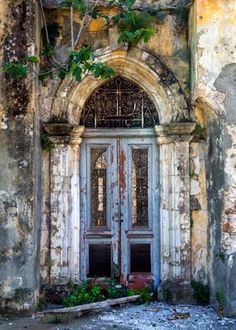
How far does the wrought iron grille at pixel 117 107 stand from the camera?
7.26 meters

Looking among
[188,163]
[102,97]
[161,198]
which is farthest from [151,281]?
[102,97]

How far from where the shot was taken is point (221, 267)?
630 cm

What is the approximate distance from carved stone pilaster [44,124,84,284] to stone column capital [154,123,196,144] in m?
1.15

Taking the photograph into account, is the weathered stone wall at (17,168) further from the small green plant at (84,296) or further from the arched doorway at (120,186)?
Result: the arched doorway at (120,186)

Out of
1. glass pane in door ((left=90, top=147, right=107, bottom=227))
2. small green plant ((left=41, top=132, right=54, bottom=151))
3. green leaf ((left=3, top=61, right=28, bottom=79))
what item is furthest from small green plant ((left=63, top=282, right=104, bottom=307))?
green leaf ((left=3, top=61, right=28, bottom=79))

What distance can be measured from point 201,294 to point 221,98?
2.61m

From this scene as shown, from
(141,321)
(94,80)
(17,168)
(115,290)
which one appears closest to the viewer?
(141,321)

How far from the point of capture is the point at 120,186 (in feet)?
23.7

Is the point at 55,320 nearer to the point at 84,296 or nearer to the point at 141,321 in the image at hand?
the point at 84,296

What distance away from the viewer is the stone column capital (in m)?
6.84

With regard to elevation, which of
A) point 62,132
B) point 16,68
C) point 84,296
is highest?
point 16,68

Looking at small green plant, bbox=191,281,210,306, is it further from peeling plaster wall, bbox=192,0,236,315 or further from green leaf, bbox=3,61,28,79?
green leaf, bbox=3,61,28,79

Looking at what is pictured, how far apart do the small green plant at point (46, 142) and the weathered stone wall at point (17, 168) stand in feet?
1.79

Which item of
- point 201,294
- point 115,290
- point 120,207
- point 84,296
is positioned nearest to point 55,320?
point 84,296
